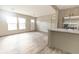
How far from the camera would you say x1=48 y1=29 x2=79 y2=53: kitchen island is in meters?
1.74

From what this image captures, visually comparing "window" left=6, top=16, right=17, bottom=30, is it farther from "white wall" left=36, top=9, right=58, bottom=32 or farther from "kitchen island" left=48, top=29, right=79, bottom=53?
"kitchen island" left=48, top=29, right=79, bottom=53

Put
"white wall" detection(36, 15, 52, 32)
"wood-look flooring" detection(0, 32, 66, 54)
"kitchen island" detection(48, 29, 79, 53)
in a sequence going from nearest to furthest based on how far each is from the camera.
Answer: "wood-look flooring" detection(0, 32, 66, 54)
"white wall" detection(36, 15, 52, 32)
"kitchen island" detection(48, 29, 79, 53)

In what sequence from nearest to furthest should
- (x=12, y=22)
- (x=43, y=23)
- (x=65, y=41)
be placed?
(x=12, y=22), (x=43, y=23), (x=65, y=41)

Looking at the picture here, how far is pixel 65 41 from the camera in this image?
179 cm

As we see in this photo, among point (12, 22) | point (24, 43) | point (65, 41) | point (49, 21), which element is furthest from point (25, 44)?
point (65, 41)

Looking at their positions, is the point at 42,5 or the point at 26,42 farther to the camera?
the point at 26,42

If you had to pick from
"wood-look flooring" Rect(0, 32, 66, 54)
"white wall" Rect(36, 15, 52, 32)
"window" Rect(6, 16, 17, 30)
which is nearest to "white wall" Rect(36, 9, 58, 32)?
"white wall" Rect(36, 15, 52, 32)

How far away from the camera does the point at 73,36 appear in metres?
1.79

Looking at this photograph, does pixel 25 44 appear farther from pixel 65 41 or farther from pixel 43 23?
pixel 65 41

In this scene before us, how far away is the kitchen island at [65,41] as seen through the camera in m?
1.74

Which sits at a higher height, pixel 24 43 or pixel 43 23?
pixel 43 23
